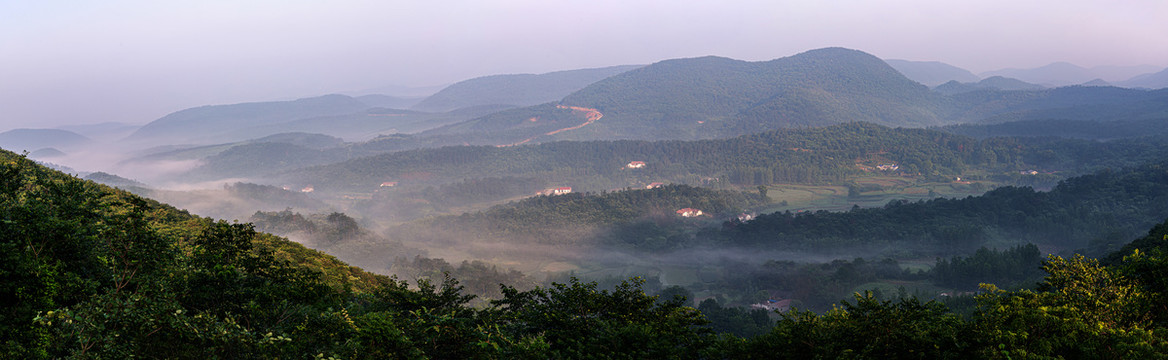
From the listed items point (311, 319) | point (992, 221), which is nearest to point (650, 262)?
point (992, 221)

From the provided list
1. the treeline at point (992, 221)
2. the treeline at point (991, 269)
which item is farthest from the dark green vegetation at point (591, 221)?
the treeline at point (991, 269)

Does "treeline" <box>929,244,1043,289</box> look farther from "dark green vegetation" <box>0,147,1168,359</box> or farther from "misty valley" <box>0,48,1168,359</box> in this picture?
"dark green vegetation" <box>0,147,1168,359</box>

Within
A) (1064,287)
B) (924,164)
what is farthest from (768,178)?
(1064,287)

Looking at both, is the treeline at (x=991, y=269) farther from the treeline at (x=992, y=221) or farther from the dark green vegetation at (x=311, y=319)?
the dark green vegetation at (x=311, y=319)

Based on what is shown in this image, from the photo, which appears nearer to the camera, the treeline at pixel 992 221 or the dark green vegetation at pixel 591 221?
the treeline at pixel 992 221

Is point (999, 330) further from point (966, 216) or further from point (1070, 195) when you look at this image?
point (1070, 195)

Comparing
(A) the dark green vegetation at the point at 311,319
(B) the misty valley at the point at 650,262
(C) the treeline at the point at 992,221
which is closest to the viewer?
(A) the dark green vegetation at the point at 311,319
